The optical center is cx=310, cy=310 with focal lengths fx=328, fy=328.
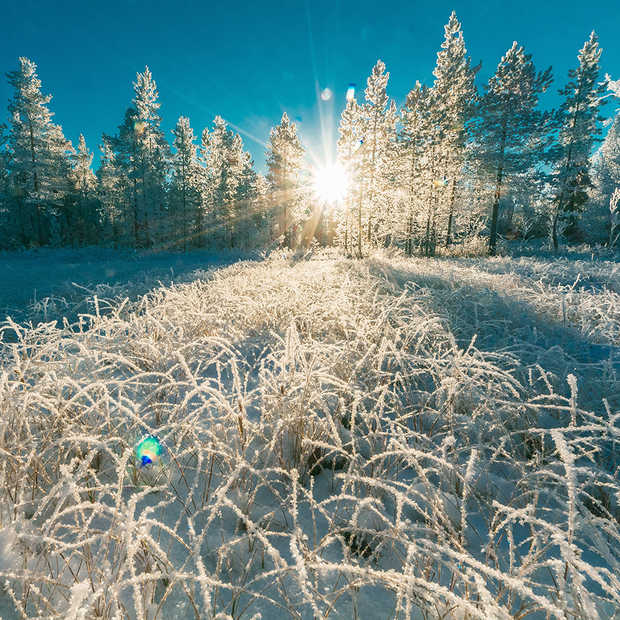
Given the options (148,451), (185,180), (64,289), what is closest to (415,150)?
(185,180)

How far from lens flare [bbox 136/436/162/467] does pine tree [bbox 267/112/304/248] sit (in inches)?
1327

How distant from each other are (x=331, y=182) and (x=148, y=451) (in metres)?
31.7

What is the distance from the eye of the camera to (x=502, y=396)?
2.14 meters

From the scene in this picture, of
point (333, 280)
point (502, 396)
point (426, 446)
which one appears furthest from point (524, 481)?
point (333, 280)

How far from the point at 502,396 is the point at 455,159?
23498 millimetres

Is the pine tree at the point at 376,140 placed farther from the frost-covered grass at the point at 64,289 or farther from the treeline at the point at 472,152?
the frost-covered grass at the point at 64,289

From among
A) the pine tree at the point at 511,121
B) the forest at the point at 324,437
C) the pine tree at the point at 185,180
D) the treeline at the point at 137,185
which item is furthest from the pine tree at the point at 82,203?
the pine tree at the point at 511,121

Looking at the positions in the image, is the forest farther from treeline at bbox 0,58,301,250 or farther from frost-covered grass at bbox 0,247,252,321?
treeline at bbox 0,58,301,250

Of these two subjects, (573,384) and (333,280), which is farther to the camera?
(333,280)

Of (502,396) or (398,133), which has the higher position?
(398,133)

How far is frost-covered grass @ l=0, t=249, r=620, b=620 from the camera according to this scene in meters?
0.91

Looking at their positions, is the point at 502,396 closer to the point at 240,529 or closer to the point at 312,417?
the point at 312,417

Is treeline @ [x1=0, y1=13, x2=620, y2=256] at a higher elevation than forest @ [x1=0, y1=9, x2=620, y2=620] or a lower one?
higher

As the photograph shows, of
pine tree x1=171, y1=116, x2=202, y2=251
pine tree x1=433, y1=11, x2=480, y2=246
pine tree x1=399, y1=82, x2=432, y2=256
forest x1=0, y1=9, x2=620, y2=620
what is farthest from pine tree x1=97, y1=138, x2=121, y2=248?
pine tree x1=433, y1=11, x2=480, y2=246
